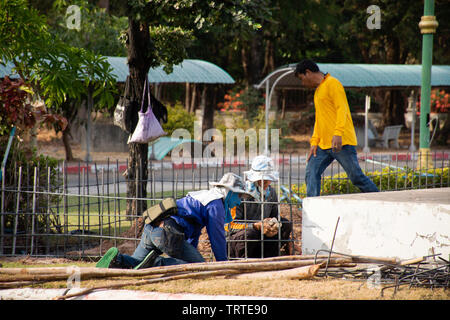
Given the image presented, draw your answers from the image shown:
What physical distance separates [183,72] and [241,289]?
48.0 feet

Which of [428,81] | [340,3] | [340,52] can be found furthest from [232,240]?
[340,52]

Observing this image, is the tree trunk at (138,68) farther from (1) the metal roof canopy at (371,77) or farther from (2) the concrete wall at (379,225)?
(1) the metal roof canopy at (371,77)

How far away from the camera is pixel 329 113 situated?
683 centimetres

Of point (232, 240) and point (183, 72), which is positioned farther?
point (183, 72)

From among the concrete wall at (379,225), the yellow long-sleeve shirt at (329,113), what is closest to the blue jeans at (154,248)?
the concrete wall at (379,225)

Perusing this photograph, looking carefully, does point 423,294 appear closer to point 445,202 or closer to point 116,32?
point 445,202

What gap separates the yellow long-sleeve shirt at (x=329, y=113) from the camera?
6.69 m

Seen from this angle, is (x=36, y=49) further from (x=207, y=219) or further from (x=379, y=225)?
(x=379, y=225)

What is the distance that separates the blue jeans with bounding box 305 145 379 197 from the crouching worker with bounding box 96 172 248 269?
1.50 metres

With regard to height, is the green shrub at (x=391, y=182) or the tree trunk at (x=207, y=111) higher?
the tree trunk at (x=207, y=111)

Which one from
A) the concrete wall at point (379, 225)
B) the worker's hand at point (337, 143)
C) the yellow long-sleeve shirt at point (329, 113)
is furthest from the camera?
the yellow long-sleeve shirt at point (329, 113)

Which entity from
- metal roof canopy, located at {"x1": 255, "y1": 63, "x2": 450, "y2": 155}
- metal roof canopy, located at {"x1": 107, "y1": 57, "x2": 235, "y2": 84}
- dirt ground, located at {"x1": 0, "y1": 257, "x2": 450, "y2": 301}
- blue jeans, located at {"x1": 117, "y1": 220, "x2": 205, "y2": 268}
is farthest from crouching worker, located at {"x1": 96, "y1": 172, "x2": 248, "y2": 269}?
metal roof canopy, located at {"x1": 255, "y1": 63, "x2": 450, "y2": 155}

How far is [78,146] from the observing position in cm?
2356

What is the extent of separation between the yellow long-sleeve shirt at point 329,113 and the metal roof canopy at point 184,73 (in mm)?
10569
